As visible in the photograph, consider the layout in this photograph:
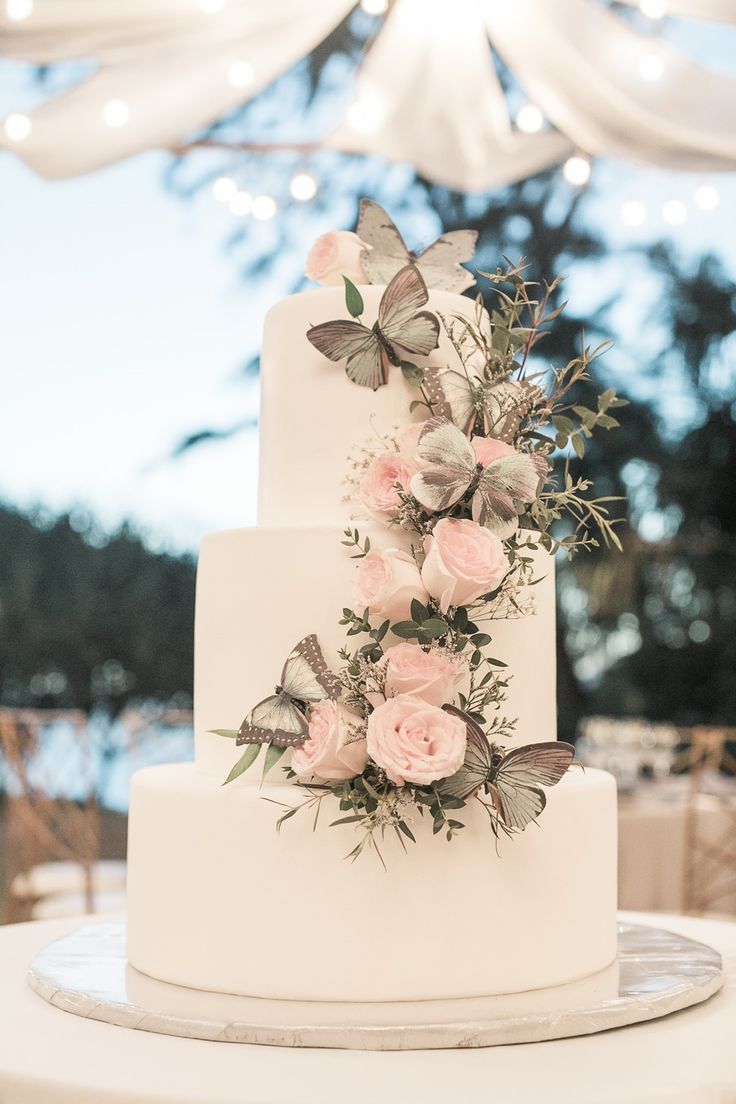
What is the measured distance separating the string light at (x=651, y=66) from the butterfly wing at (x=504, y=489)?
7.72ft

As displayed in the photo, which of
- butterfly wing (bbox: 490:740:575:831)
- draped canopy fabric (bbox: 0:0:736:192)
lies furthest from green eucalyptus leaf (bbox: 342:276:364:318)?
draped canopy fabric (bbox: 0:0:736:192)

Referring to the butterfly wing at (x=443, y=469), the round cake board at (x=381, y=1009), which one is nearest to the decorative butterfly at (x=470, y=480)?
the butterfly wing at (x=443, y=469)

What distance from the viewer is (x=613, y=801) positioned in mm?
2215

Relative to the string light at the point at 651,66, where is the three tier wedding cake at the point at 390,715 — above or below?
below

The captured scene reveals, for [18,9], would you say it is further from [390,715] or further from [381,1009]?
[381,1009]

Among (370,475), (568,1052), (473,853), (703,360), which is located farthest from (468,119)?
(703,360)

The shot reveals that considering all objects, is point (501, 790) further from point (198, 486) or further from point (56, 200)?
point (56, 200)

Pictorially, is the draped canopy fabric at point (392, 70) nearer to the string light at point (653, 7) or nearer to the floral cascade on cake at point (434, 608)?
the string light at point (653, 7)

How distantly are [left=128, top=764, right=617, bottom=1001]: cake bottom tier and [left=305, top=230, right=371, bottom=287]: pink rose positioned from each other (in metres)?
0.97

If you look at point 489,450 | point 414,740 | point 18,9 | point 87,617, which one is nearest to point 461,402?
point 489,450

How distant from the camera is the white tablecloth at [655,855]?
5.12 metres

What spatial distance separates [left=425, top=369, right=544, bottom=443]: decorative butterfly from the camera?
6.75ft

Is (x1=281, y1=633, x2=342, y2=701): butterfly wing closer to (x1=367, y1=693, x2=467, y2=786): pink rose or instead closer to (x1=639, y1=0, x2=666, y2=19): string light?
(x1=367, y1=693, x2=467, y2=786): pink rose

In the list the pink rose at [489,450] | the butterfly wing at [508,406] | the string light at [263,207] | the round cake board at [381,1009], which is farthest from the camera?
the string light at [263,207]
